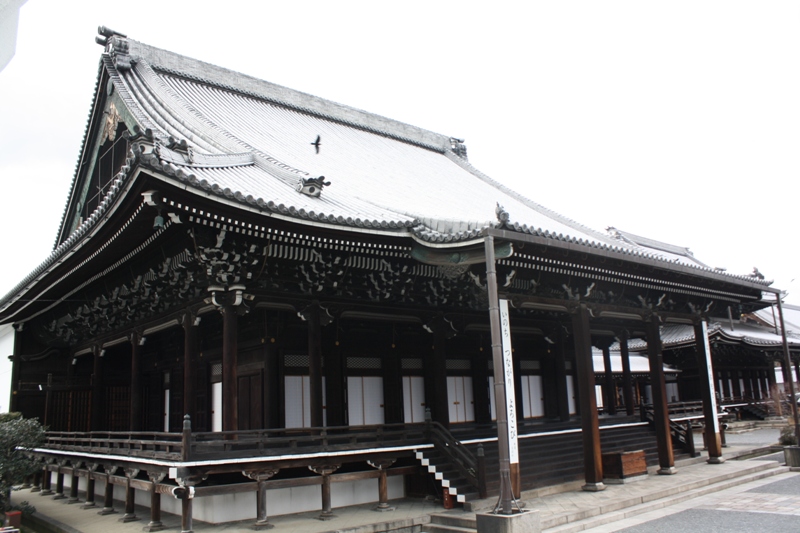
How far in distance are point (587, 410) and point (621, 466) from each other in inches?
70.2

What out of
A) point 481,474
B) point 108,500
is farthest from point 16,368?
point 481,474

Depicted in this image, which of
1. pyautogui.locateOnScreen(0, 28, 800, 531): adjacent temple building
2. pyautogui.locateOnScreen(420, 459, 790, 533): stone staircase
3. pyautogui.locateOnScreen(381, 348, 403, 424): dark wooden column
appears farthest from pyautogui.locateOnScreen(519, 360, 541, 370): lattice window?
pyautogui.locateOnScreen(420, 459, 790, 533): stone staircase

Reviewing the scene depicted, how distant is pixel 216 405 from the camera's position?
1543 centimetres

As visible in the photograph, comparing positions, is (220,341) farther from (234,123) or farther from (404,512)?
(234,123)

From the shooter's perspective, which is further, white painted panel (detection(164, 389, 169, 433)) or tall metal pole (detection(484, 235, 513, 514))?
white painted panel (detection(164, 389, 169, 433))

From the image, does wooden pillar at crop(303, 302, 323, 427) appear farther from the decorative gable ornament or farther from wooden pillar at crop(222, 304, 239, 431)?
the decorative gable ornament

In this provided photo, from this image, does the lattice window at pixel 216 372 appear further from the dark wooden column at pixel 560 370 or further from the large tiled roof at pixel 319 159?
the dark wooden column at pixel 560 370

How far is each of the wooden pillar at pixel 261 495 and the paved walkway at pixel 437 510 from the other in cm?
25

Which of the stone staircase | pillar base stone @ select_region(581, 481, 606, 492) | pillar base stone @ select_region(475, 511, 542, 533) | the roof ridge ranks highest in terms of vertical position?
the roof ridge

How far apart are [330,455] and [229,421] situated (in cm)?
202

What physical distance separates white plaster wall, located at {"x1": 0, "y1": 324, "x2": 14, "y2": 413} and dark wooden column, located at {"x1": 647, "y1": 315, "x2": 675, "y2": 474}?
19507mm

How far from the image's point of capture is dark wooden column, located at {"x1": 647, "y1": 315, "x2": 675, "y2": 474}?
1595 cm

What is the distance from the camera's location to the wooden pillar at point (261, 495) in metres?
11.4

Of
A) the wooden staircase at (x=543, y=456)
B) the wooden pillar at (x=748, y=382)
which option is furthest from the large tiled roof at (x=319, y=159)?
the wooden pillar at (x=748, y=382)
